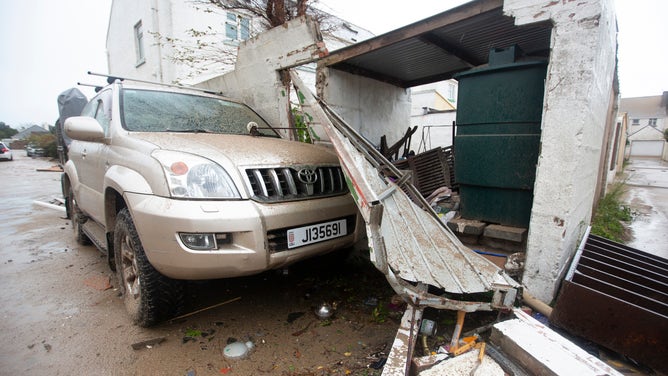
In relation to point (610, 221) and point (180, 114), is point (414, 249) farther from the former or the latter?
point (610, 221)

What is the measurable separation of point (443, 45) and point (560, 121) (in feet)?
6.37

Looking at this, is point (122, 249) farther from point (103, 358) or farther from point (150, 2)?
point (150, 2)

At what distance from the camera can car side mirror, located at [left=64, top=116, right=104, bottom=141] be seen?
2.45 m

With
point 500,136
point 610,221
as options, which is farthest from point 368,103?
point 610,221

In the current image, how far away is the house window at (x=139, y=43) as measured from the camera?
11.0 metres

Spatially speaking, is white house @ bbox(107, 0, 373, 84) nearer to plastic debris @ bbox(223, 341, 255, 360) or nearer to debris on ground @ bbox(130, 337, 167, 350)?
debris on ground @ bbox(130, 337, 167, 350)

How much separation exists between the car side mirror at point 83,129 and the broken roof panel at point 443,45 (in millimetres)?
2560

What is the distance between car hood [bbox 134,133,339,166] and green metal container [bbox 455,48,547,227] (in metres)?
1.22

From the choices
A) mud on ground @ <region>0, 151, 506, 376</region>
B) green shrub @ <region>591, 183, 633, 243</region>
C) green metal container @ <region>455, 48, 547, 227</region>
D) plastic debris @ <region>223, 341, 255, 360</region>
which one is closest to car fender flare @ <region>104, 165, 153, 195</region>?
mud on ground @ <region>0, 151, 506, 376</region>

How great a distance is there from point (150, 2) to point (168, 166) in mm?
10591

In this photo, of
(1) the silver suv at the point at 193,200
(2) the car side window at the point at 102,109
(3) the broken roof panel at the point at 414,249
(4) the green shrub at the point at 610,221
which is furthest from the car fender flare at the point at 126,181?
(4) the green shrub at the point at 610,221

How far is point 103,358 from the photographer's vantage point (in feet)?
6.38

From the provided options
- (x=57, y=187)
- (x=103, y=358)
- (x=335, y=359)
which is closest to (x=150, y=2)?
(x=57, y=187)

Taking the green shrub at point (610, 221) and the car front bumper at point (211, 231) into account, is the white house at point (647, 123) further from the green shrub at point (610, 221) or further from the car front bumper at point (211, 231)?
the car front bumper at point (211, 231)
